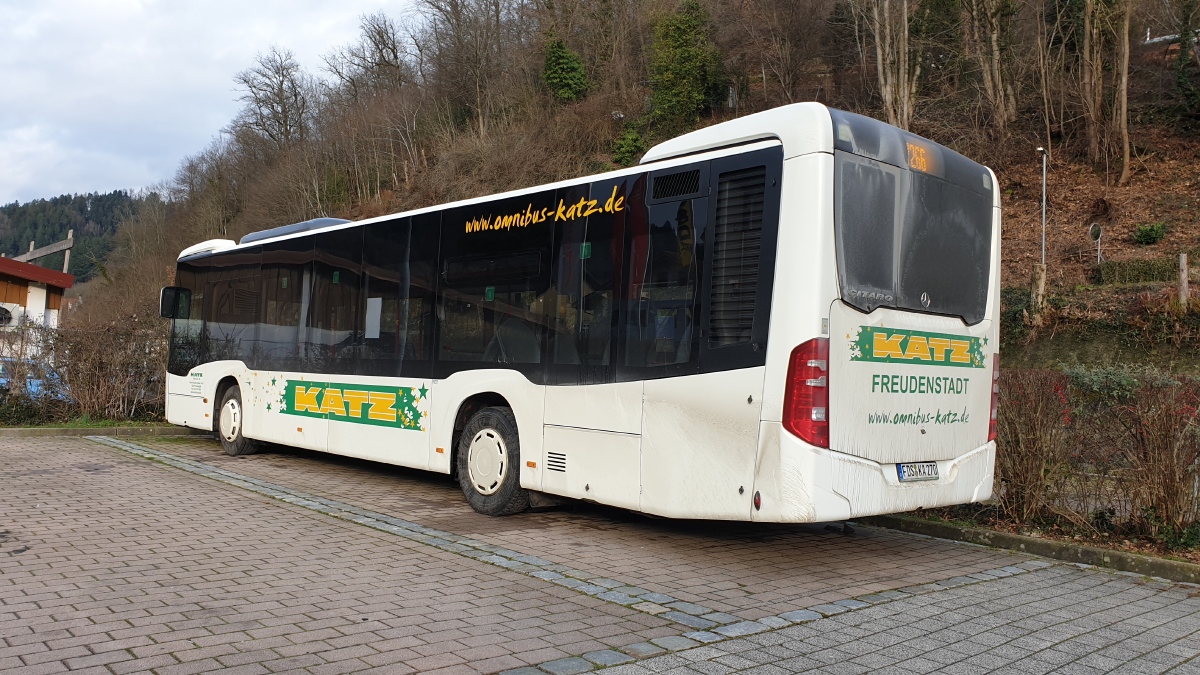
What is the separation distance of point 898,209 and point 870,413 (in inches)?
60.1

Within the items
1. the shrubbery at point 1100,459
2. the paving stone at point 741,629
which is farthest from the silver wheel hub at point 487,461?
the shrubbery at point 1100,459

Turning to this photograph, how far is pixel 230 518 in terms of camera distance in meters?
8.46

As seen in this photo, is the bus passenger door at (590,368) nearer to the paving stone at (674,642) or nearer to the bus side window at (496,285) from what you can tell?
the bus side window at (496,285)

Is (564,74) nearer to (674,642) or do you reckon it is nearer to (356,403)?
(356,403)

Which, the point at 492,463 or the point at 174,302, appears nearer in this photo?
the point at 492,463

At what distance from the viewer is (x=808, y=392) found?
20.6ft

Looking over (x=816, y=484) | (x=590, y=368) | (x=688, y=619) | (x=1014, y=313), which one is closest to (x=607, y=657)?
(x=688, y=619)

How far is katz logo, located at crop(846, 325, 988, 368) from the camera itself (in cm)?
661

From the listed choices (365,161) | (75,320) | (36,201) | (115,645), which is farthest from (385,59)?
(36,201)

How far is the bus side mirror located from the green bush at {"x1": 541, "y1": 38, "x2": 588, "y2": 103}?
36840 mm

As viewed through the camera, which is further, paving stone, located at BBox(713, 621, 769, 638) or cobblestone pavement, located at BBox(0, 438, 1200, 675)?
paving stone, located at BBox(713, 621, 769, 638)

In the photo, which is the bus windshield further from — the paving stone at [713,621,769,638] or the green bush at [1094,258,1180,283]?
the green bush at [1094,258,1180,283]

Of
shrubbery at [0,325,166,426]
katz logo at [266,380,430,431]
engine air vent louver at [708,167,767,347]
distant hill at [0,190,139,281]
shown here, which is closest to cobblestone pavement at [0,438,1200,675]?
katz logo at [266,380,430,431]

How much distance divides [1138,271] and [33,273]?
32.5 m
